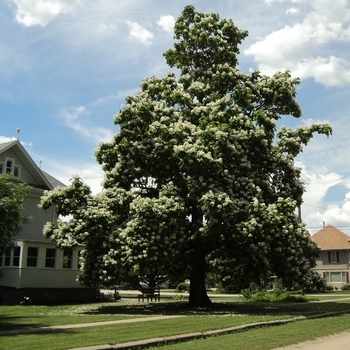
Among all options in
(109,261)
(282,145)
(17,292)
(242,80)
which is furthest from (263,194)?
(17,292)

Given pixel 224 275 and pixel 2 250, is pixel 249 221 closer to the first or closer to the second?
pixel 224 275

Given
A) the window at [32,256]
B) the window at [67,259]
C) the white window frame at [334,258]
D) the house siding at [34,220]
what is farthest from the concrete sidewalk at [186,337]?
the white window frame at [334,258]

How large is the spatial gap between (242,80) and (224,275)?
10.5 meters

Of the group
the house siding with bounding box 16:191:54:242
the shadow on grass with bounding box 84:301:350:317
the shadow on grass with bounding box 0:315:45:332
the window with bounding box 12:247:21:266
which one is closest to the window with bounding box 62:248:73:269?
the window with bounding box 12:247:21:266

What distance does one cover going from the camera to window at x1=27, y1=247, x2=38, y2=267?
28266mm

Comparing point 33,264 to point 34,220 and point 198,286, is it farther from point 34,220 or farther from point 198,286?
point 198,286

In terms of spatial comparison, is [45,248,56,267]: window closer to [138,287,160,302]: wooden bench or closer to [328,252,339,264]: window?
[138,287,160,302]: wooden bench

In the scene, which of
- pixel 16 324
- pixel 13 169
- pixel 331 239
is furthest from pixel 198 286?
pixel 331 239

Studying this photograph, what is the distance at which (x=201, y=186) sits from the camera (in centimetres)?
1964

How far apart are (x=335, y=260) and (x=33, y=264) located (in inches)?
1738

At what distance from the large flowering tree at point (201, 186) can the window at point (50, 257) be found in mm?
7755

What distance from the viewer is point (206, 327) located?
46.1 feet

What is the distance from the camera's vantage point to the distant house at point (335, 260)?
194 ft

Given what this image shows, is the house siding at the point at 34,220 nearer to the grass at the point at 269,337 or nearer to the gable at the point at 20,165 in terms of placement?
the gable at the point at 20,165
